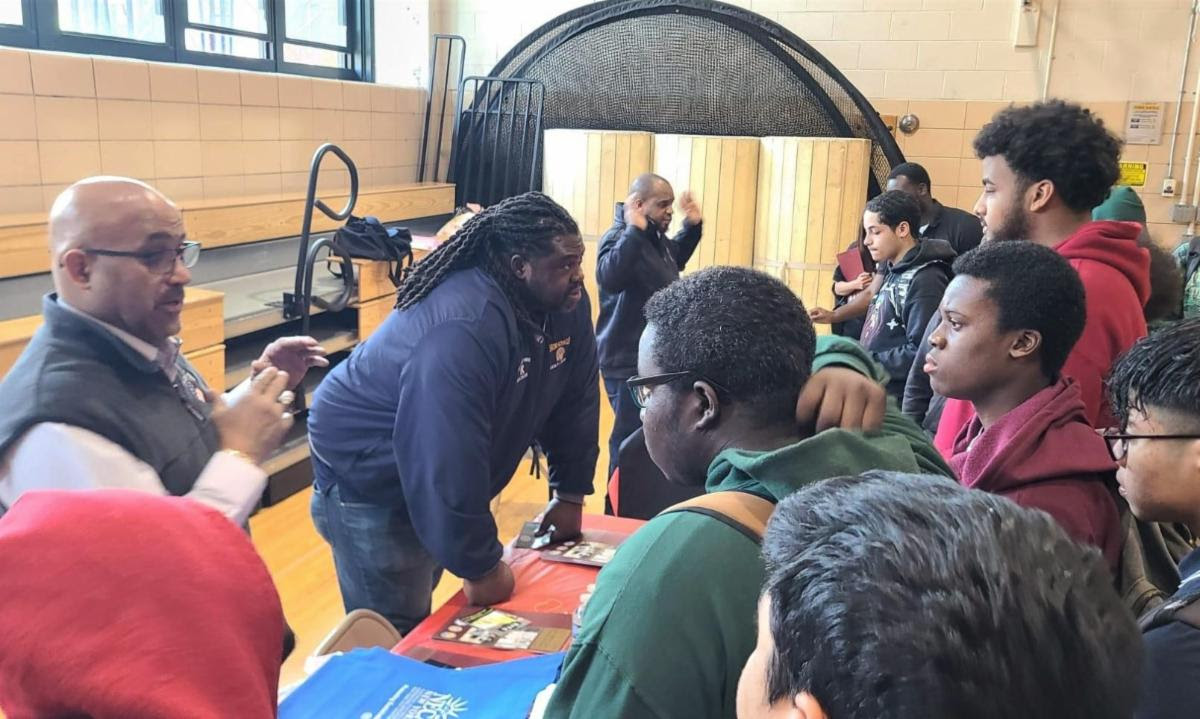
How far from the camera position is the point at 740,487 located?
0.99 metres

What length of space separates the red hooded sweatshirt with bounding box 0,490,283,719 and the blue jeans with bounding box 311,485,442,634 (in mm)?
1290

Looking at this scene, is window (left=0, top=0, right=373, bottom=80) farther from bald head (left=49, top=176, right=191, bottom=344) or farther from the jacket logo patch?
the jacket logo patch

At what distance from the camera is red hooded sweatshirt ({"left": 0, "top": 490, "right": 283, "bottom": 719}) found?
71cm

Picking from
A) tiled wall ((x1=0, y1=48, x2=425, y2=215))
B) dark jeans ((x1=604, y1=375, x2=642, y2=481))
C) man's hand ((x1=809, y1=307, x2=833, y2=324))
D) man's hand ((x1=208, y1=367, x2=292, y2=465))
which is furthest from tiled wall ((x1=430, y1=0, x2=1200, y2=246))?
man's hand ((x1=208, y1=367, x2=292, y2=465))

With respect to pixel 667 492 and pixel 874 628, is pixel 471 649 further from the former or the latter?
pixel 874 628

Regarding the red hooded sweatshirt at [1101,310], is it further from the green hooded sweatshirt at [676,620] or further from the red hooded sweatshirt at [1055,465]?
the green hooded sweatshirt at [676,620]

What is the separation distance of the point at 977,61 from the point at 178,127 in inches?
199

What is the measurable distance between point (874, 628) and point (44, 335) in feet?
5.09

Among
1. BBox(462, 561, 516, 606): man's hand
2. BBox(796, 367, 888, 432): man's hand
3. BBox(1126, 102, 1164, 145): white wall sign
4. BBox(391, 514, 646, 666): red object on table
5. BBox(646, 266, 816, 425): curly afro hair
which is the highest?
BBox(1126, 102, 1164, 145): white wall sign

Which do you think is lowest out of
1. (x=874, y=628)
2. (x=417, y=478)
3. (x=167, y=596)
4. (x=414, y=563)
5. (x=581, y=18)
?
(x=414, y=563)

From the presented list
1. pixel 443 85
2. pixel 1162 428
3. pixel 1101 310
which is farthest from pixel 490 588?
pixel 443 85

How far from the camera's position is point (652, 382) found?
3.84 ft

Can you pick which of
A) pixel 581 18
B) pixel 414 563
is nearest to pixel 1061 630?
pixel 414 563

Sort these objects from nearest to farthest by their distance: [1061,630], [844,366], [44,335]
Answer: [1061,630], [844,366], [44,335]
